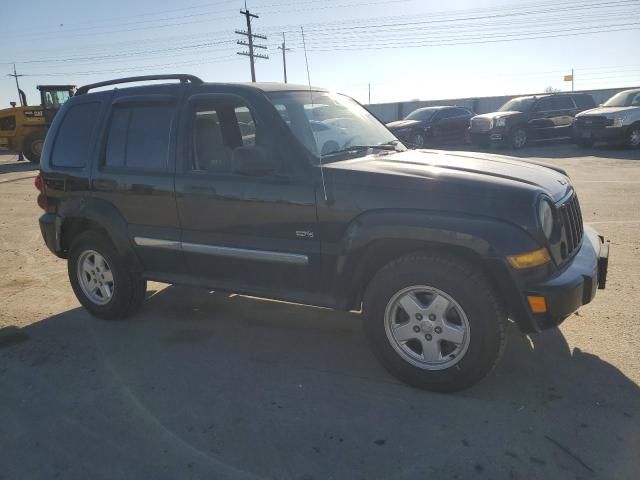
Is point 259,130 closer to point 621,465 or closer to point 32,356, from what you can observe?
point 32,356

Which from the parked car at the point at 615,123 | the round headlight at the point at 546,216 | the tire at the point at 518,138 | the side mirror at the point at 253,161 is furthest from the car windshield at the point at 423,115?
the round headlight at the point at 546,216

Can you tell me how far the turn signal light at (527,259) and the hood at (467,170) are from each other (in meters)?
0.40

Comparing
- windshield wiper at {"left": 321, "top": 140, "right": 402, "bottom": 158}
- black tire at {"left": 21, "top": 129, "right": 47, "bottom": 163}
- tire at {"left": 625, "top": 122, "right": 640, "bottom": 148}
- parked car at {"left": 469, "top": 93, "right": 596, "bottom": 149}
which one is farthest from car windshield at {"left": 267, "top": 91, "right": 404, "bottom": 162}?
black tire at {"left": 21, "top": 129, "right": 47, "bottom": 163}

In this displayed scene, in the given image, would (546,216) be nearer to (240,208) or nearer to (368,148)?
(368,148)

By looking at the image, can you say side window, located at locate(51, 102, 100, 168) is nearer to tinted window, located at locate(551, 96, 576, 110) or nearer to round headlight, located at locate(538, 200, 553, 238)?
round headlight, located at locate(538, 200, 553, 238)

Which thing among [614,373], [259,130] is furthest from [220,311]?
[614,373]

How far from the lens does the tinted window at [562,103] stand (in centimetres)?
1750

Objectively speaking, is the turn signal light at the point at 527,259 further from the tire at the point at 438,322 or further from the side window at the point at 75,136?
the side window at the point at 75,136

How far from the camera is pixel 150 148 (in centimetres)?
406

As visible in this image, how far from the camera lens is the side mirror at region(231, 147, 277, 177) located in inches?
133

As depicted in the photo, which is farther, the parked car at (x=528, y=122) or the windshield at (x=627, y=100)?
the parked car at (x=528, y=122)

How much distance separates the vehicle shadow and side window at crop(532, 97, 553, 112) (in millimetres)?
15361

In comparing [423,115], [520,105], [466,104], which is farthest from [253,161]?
[466,104]

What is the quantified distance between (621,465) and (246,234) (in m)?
2.55
